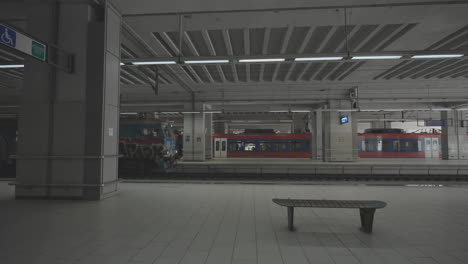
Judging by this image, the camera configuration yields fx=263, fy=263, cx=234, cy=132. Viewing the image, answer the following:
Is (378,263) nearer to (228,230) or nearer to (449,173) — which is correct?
(228,230)

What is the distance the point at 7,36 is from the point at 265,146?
20.7 meters

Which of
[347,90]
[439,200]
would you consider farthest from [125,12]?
[347,90]

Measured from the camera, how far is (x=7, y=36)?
4.82 m

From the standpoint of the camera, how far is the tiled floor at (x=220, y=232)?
322 cm


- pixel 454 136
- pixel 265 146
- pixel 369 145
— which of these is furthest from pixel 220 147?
pixel 454 136

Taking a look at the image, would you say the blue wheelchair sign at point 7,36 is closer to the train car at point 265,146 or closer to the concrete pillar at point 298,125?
the train car at point 265,146

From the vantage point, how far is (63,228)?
167 inches

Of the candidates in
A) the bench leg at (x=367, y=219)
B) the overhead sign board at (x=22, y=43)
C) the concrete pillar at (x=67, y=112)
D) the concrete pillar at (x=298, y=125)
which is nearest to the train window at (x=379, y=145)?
the concrete pillar at (x=298, y=125)

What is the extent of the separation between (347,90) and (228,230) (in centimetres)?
1618

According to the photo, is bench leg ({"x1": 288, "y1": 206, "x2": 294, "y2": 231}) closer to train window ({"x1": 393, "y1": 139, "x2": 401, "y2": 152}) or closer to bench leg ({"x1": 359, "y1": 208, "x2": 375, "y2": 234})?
bench leg ({"x1": 359, "y1": 208, "x2": 375, "y2": 234})

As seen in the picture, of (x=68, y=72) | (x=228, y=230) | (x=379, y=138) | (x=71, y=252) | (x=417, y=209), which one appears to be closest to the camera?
(x=71, y=252)

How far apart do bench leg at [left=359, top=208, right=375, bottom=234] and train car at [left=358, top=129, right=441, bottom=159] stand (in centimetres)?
2172

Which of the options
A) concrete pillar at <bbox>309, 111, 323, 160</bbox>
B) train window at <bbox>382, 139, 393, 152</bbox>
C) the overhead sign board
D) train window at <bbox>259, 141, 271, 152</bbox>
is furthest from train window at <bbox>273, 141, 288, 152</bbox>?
the overhead sign board

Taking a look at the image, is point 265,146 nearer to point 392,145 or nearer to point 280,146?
point 280,146
